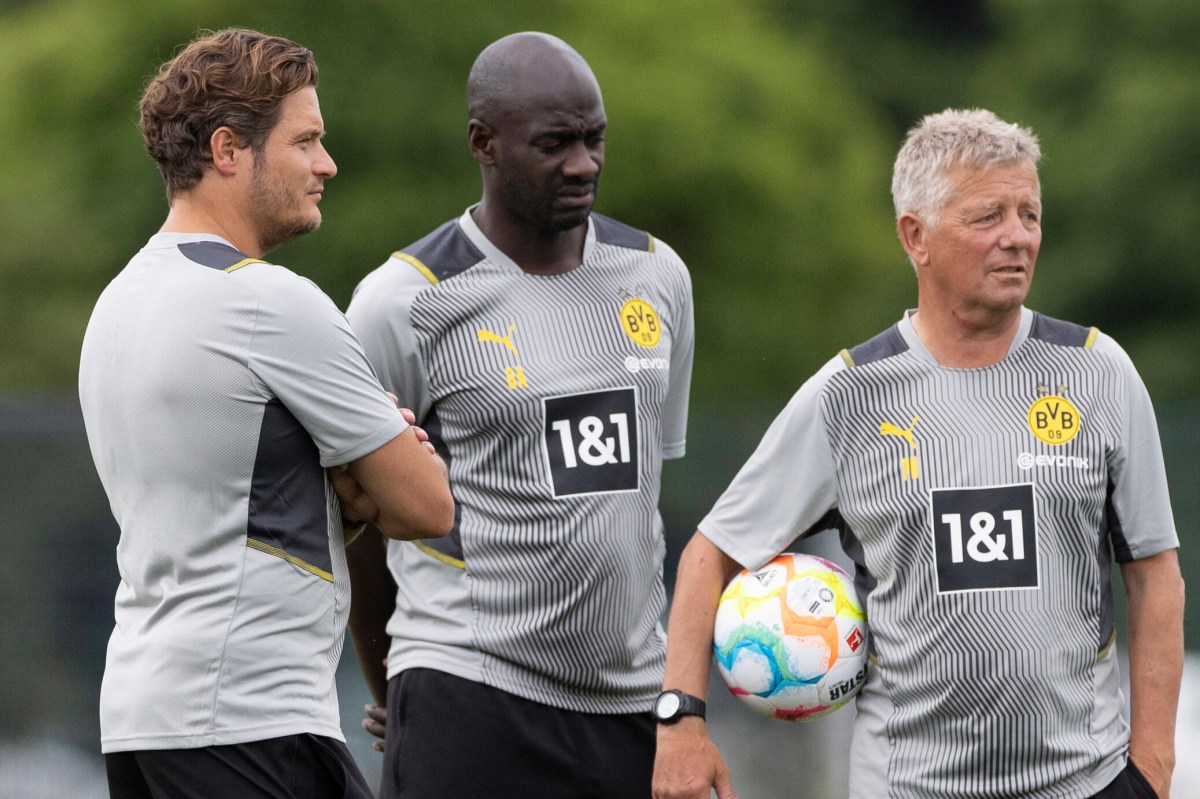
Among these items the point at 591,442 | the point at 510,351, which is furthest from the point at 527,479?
the point at 510,351

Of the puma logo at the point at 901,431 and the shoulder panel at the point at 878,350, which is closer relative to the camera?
the puma logo at the point at 901,431

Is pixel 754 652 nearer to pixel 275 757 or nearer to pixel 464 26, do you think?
pixel 275 757

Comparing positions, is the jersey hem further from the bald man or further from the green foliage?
the green foliage

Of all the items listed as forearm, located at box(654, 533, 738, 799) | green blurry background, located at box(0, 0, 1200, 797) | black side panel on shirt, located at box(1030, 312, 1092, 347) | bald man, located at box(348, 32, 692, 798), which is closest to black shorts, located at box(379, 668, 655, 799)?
bald man, located at box(348, 32, 692, 798)

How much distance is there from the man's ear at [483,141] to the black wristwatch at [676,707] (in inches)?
59.0

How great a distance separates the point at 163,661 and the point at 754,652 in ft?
4.69

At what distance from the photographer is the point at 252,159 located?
375cm

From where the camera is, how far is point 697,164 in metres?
15.4

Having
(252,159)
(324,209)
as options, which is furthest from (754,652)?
(324,209)

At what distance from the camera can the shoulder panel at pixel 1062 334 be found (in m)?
4.31

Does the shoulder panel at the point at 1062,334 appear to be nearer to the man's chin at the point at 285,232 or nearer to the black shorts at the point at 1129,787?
the black shorts at the point at 1129,787

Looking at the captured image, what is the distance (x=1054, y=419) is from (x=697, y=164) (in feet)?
37.4

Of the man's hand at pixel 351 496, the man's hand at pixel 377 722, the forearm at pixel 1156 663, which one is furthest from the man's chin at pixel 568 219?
the forearm at pixel 1156 663

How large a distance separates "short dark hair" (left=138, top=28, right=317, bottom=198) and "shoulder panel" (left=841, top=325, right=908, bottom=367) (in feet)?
4.78
